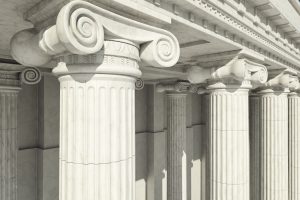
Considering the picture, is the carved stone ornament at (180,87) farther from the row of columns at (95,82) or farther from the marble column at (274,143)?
the row of columns at (95,82)

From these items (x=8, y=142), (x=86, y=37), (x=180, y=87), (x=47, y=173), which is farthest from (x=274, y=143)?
(x=8, y=142)

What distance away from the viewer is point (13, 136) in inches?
352

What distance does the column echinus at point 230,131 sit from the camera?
7.66m

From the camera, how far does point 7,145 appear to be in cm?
873

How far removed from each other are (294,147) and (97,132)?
46.6 feet

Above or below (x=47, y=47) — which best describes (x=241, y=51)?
above

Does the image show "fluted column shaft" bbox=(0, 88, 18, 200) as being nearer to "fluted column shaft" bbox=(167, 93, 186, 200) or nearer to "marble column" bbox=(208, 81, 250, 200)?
"marble column" bbox=(208, 81, 250, 200)

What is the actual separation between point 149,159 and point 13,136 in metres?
9.53

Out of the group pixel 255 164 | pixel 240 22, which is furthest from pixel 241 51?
pixel 255 164

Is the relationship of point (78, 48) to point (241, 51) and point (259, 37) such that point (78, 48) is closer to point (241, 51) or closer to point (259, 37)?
point (241, 51)

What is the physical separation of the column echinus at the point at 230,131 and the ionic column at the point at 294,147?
8.09 metres

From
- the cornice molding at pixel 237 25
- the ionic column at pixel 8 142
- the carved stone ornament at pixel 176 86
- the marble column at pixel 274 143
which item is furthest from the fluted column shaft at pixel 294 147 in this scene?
the ionic column at pixel 8 142

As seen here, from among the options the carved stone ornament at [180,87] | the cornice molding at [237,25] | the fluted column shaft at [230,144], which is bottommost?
the fluted column shaft at [230,144]

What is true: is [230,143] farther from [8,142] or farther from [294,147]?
[294,147]
